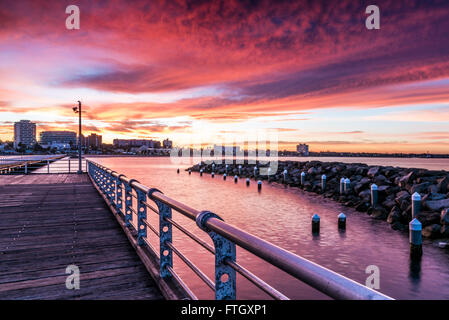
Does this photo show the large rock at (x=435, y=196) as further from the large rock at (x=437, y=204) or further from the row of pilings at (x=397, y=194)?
the large rock at (x=437, y=204)

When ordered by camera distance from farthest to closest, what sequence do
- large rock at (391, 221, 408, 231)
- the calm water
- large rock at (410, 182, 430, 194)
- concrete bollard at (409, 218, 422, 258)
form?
large rock at (410, 182, 430, 194) → large rock at (391, 221, 408, 231) → concrete bollard at (409, 218, 422, 258) → the calm water

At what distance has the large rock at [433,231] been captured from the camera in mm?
13355

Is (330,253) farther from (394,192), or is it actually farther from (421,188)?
(394,192)

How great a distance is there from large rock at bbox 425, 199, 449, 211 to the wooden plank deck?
14643 mm

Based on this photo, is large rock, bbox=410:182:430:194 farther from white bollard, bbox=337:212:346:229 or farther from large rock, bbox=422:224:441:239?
white bollard, bbox=337:212:346:229

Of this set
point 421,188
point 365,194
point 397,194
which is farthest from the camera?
point 365,194

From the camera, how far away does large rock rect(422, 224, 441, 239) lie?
13.4m

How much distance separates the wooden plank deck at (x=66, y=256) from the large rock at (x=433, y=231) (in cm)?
1261

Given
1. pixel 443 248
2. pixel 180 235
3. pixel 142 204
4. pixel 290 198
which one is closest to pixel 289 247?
pixel 180 235

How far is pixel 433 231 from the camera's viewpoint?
13438mm

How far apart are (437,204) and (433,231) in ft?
8.92

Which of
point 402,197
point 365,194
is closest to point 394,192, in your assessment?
point 365,194

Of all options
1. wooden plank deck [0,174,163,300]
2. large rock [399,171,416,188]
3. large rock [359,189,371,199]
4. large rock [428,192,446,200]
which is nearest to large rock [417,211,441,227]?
large rock [428,192,446,200]

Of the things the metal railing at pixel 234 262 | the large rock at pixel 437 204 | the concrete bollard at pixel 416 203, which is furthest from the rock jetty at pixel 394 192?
the metal railing at pixel 234 262
